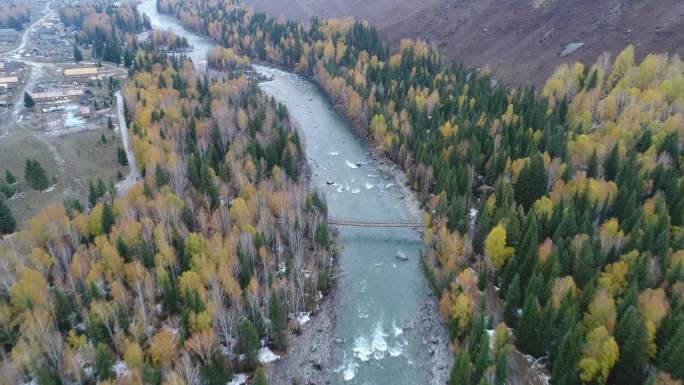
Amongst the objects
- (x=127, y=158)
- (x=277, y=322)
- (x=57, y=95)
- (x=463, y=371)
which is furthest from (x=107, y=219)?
(x=57, y=95)

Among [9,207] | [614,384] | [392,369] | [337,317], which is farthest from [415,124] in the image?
[9,207]

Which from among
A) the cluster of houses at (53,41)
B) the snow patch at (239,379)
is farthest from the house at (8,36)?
the snow patch at (239,379)

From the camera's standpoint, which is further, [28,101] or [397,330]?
[28,101]

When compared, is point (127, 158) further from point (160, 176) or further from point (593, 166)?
point (593, 166)

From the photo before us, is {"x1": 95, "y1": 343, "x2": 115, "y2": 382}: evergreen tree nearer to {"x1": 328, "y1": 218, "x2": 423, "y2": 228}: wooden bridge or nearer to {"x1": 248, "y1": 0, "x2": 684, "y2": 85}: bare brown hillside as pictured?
{"x1": 328, "y1": 218, "x2": 423, "y2": 228}: wooden bridge

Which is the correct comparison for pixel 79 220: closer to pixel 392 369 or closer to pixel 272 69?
pixel 392 369

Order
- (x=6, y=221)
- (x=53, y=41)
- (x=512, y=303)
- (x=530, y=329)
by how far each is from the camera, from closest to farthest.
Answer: (x=530, y=329), (x=512, y=303), (x=6, y=221), (x=53, y=41)
